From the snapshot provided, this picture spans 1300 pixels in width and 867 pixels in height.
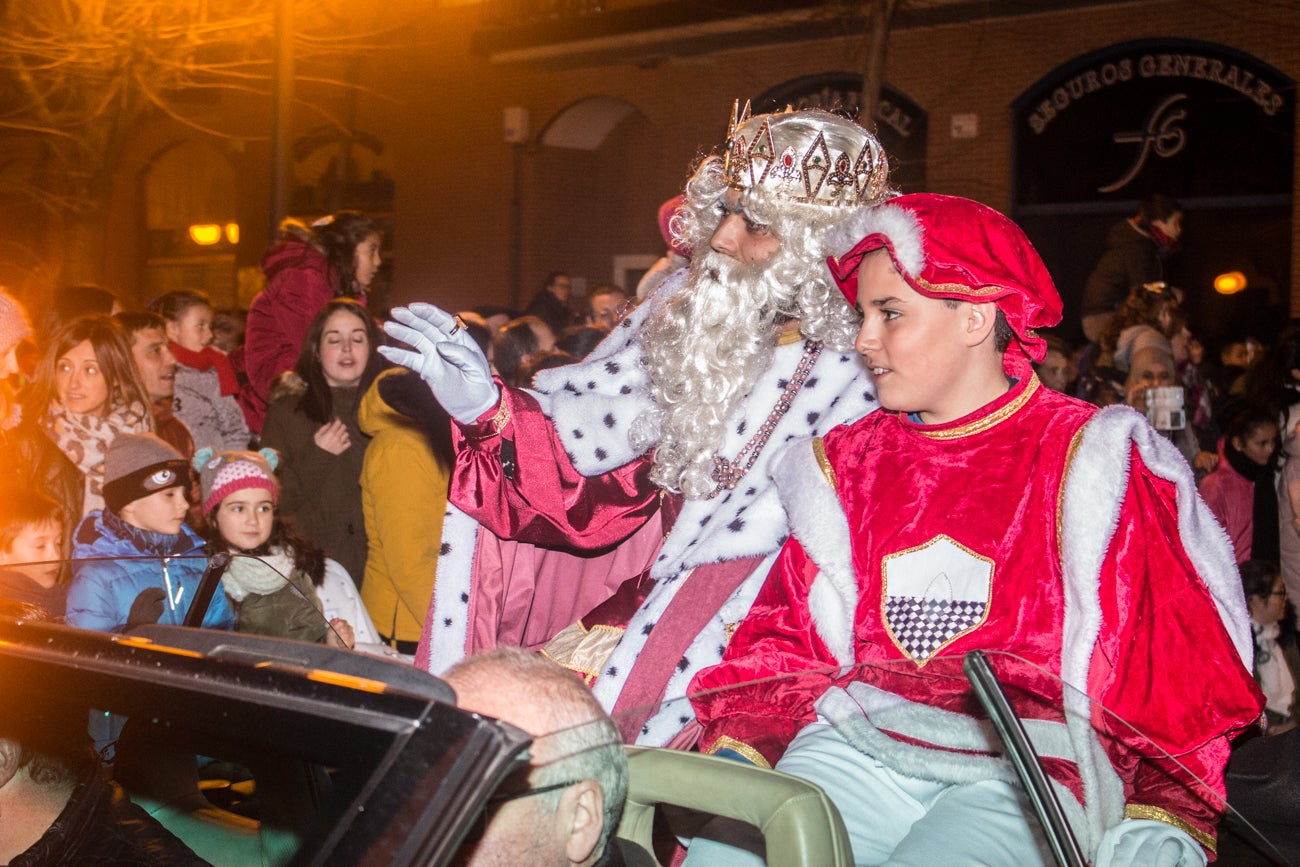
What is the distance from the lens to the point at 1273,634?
583 cm

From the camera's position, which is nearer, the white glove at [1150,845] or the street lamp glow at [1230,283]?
the white glove at [1150,845]

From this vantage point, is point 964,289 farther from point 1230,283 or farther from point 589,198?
point 589,198

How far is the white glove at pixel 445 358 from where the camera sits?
3.00m

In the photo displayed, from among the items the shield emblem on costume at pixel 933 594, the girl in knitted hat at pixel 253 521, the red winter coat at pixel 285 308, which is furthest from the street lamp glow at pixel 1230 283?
the shield emblem on costume at pixel 933 594

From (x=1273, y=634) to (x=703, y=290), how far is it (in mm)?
3854

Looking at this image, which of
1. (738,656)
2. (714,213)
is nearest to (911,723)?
(738,656)

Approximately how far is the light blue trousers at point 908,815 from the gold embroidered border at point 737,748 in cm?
7

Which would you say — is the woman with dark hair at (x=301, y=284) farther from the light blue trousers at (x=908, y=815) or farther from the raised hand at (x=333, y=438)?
the light blue trousers at (x=908, y=815)

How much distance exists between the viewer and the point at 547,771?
1382mm

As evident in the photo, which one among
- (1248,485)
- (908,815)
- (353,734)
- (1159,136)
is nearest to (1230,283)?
(1159,136)

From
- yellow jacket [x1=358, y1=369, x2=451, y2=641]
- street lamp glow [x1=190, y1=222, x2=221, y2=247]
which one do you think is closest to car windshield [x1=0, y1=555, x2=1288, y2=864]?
yellow jacket [x1=358, y1=369, x2=451, y2=641]

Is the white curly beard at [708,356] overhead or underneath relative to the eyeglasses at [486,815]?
overhead

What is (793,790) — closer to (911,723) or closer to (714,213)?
(911,723)

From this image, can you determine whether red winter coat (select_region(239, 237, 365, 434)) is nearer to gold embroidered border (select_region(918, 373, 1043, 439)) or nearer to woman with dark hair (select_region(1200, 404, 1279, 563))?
woman with dark hair (select_region(1200, 404, 1279, 563))
